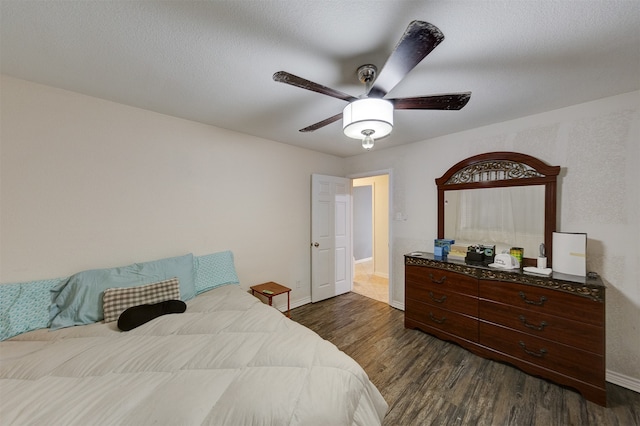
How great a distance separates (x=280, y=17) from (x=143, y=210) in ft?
7.19

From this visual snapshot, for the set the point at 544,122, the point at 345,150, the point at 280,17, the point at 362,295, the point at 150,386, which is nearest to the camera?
the point at 150,386

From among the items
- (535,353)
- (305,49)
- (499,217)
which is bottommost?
(535,353)

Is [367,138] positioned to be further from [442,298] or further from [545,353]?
[545,353]

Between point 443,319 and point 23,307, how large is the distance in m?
3.70

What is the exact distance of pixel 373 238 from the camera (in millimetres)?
5238

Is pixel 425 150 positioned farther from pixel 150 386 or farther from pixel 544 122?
pixel 150 386

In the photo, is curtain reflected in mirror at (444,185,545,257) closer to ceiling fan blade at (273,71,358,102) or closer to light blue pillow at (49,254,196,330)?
ceiling fan blade at (273,71,358,102)

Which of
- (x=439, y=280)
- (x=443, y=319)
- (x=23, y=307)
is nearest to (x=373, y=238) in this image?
(x=439, y=280)

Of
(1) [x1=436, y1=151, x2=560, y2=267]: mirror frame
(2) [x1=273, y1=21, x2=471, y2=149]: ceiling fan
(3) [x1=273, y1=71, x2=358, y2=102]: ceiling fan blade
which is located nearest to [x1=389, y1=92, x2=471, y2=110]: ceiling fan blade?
(2) [x1=273, y1=21, x2=471, y2=149]: ceiling fan

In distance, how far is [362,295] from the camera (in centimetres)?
408

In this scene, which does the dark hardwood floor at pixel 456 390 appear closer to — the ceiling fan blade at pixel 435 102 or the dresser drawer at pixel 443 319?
the dresser drawer at pixel 443 319

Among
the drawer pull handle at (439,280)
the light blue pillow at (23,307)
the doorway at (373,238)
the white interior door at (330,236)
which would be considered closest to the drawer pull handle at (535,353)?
the drawer pull handle at (439,280)

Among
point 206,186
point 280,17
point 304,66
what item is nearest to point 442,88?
point 304,66

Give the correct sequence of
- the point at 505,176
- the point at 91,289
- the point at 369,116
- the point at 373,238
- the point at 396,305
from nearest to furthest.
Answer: the point at 369,116
the point at 91,289
the point at 505,176
the point at 396,305
the point at 373,238
